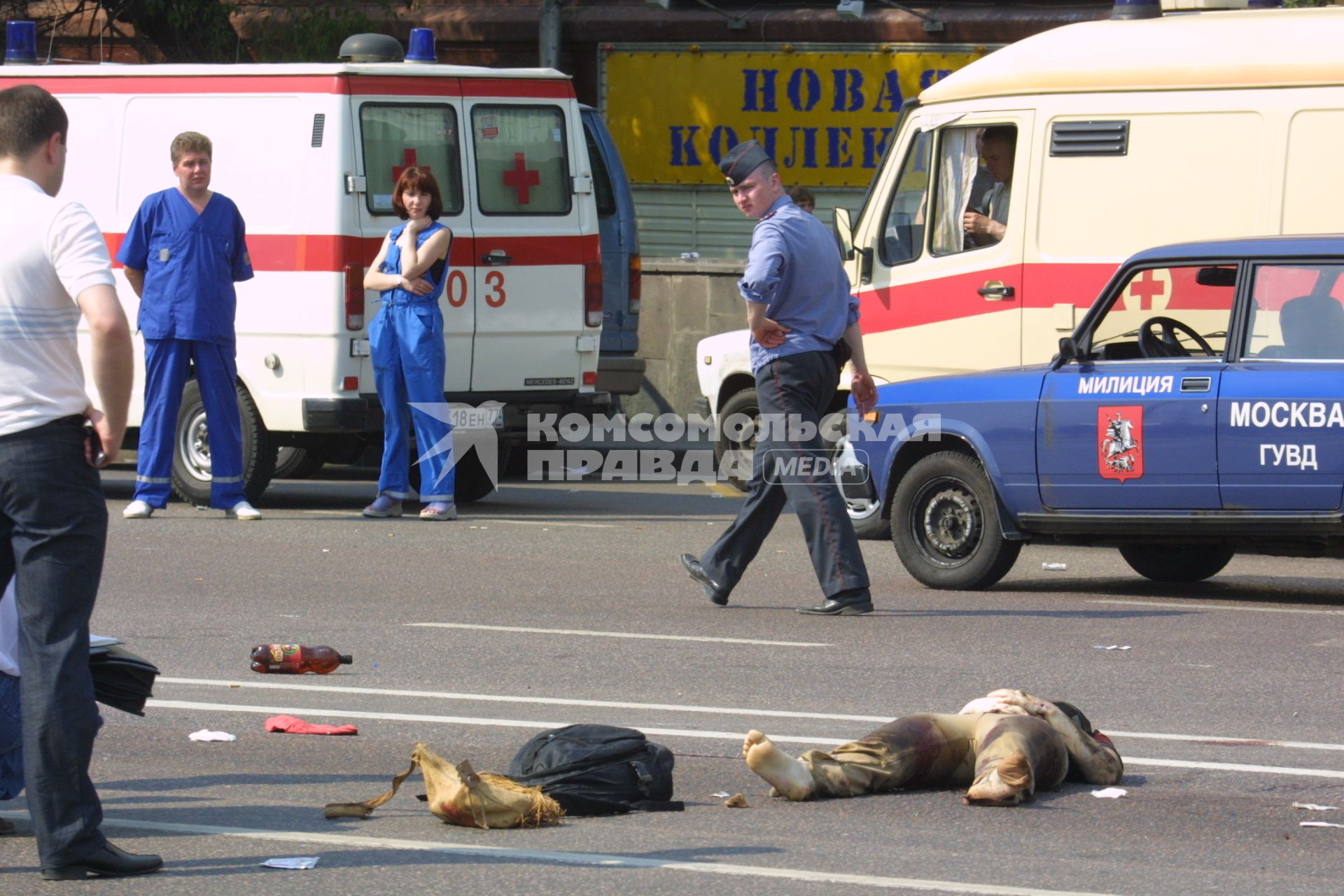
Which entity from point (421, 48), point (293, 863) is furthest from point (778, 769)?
point (421, 48)

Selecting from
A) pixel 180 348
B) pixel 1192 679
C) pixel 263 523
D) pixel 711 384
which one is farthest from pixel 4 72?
pixel 1192 679

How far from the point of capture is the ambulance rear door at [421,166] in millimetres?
12570

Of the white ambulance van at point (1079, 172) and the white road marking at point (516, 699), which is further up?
the white ambulance van at point (1079, 172)

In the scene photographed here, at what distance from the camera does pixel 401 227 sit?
39.9 ft

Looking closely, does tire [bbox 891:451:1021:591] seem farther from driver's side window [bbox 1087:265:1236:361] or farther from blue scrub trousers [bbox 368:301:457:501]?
blue scrub trousers [bbox 368:301:457:501]

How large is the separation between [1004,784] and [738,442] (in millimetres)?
9164

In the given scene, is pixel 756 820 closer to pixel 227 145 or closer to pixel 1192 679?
pixel 1192 679

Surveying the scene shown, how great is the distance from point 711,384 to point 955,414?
4.92m

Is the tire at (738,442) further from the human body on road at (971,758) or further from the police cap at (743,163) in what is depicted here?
the human body on road at (971,758)

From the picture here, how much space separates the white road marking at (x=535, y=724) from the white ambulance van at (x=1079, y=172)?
17.0 ft

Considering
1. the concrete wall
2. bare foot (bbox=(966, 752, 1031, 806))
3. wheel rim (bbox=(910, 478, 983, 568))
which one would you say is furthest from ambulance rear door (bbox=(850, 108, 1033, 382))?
bare foot (bbox=(966, 752, 1031, 806))

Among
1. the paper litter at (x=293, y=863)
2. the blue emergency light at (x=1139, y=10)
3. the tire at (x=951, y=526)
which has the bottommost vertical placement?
the paper litter at (x=293, y=863)

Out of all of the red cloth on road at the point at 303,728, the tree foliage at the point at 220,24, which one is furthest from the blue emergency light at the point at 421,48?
the tree foliage at the point at 220,24

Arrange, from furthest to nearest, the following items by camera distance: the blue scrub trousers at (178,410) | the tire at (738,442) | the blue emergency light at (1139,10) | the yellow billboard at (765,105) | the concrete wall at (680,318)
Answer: the yellow billboard at (765,105), the concrete wall at (680,318), the tire at (738,442), the blue emergency light at (1139,10), the blue scrub trousers at (178,410)
